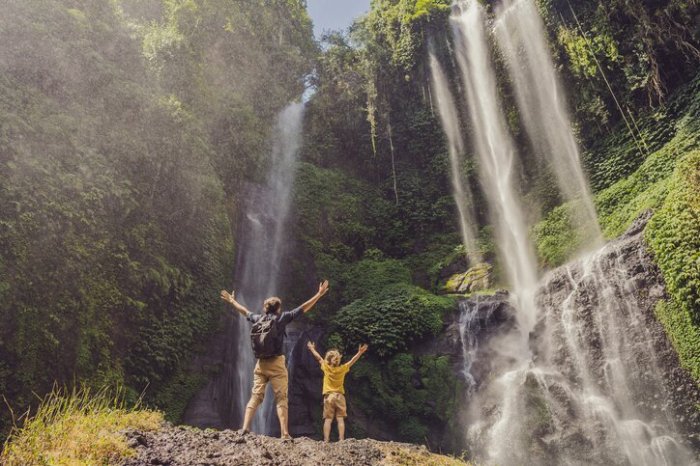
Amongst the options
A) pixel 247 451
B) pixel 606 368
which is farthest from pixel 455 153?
pixel 247 451

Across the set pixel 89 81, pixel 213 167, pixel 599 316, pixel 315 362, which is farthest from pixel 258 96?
pixel 599 316

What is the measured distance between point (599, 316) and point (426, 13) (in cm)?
1844

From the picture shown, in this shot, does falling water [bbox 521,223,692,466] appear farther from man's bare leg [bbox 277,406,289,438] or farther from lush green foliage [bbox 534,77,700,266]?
man's bare leg [bbox 277,406,289,438]

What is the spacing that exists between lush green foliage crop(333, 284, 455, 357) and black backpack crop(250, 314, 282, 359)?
768 centimetres

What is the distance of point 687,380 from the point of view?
29.6ft

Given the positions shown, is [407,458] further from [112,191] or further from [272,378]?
[112,191]

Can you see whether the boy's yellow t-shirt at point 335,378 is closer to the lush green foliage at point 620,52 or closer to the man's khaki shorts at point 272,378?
the man's khaki shorts at point 272,378

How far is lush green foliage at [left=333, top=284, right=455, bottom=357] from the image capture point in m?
13.0

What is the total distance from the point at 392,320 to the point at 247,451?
9.37 meters

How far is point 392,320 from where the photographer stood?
13.5 m

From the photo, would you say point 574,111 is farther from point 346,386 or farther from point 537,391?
point 346,386

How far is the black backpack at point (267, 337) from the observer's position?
5.43 meters

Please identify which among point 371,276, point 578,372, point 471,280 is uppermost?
point 371,276

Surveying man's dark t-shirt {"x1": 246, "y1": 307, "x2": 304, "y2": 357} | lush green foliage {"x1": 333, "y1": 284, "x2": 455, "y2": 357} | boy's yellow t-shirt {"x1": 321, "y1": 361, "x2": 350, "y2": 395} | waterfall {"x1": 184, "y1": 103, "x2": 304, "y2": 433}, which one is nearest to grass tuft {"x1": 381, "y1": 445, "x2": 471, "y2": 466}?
boy's yellow t-shirt {"x1": 321, "y1": 361, "x2": 350, "y2": 395}
